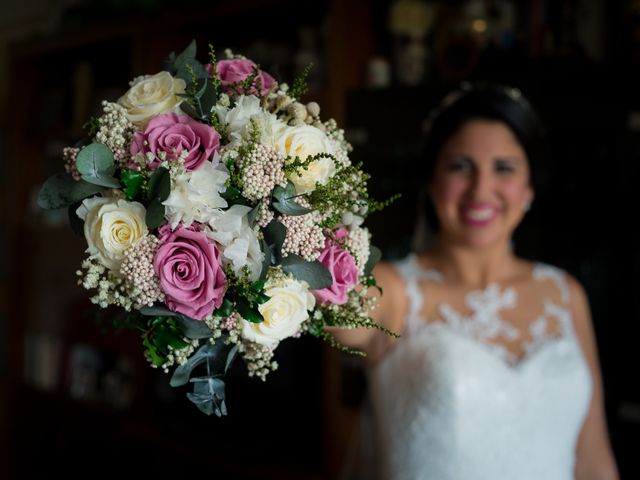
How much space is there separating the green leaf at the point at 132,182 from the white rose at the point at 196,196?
0.16ft

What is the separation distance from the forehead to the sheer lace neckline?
379 millimetres

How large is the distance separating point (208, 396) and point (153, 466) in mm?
2464

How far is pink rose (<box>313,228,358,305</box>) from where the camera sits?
88cm

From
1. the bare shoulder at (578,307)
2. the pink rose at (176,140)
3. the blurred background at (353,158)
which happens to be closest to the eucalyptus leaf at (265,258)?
the pink rose at (176,140)

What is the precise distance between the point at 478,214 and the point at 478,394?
0.47 m

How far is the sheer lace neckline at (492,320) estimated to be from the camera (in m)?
1.72

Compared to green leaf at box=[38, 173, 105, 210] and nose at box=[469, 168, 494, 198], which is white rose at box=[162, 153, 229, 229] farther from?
nose at box=[469, 168, 494, 198]

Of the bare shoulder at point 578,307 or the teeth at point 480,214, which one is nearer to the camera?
the teeth at point 480,214

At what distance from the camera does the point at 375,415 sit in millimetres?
1750

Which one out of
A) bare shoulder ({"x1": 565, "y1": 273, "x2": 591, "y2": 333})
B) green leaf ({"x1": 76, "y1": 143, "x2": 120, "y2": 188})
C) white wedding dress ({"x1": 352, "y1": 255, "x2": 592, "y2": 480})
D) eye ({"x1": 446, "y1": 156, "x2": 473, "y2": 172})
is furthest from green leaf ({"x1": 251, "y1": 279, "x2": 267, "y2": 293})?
bare shoulder ({"x1": 565, "y1": 273, "x2": 591, "y2": 333})

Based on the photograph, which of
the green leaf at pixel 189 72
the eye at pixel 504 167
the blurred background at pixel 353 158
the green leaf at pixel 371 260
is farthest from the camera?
the blurred background at pixel 353 158

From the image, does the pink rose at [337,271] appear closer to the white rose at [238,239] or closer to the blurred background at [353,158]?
the white rose at [238,239]

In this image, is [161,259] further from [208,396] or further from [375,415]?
[375,415]

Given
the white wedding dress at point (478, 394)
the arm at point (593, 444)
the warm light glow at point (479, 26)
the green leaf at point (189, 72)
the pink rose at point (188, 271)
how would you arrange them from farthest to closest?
the warm light glow at point (479, 26) < the arm at point (593, 444) < the white wedding dress at point (478, 394) < the green leaf at point (189, 72) < the pink rose at point (188, 271)
